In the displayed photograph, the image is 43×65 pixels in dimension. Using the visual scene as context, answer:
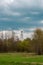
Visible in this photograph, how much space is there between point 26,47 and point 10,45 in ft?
20.8

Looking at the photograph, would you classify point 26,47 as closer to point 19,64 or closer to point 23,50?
point 23,50

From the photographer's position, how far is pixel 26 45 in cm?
7769

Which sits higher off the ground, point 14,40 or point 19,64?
point 14,40

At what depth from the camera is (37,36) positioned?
237ft

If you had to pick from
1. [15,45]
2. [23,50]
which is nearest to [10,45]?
[15,45]

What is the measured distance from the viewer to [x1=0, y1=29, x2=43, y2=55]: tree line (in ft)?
232

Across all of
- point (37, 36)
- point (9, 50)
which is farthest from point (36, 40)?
point (9, 50)

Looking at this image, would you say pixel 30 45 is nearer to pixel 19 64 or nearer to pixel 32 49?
pixel 32 49

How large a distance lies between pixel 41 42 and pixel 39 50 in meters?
3.12

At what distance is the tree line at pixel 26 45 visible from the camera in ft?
232

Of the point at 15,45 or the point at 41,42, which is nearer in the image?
the point at 41,42

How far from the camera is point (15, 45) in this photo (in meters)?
79.2

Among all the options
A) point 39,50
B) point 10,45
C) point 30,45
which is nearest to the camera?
point 39,50

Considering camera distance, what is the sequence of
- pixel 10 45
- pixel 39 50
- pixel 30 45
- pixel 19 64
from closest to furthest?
pixel 19 64
pixel 39 50
pixel 30 45
pixel 10 45
